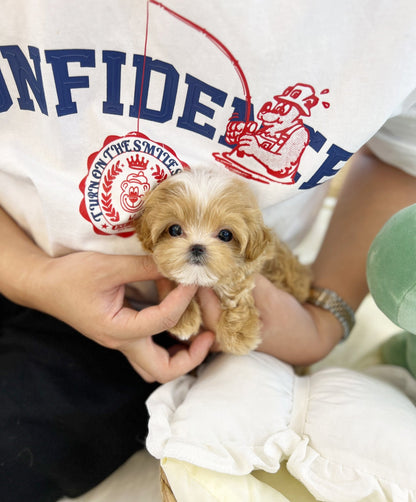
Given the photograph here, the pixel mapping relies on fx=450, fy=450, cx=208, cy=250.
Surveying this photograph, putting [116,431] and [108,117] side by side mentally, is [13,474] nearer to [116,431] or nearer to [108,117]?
[116,431]

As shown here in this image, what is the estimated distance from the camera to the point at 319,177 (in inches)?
37.1

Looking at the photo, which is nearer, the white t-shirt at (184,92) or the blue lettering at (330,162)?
the white t-shirt at (184,92)

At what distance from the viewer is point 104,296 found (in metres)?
1.02

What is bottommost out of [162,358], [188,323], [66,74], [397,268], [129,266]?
[162,358]

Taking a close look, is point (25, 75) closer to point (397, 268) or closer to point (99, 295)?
point (99, 295)

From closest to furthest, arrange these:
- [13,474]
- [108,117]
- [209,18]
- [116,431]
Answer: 1. [209,18]
2. [108,117]
3. [13,474]
4. [116,431]

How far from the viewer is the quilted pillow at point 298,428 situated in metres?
0.89

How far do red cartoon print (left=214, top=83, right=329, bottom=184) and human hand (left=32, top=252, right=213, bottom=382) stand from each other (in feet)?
0.96

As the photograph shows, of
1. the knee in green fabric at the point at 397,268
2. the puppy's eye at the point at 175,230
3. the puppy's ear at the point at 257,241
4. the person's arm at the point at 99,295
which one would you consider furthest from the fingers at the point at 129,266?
the knee in green fabric at the point at 397,268

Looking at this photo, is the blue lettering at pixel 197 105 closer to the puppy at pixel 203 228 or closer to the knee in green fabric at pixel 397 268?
the puppy at pixel 203 228

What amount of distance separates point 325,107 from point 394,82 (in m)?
0.13

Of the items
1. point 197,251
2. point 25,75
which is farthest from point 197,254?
point 25,75

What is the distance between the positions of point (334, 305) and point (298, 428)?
43 cm

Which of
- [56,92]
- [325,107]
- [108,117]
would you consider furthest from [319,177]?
[56,92]
